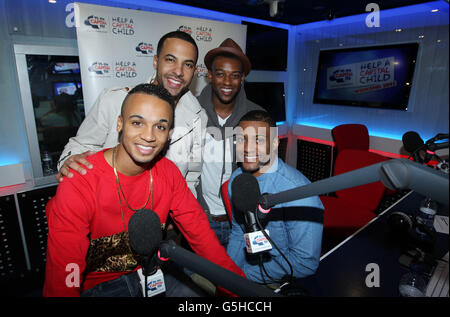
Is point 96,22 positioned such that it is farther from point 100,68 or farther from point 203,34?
point 203,34

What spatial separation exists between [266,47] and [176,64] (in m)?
3.86

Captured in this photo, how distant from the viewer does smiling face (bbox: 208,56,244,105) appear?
2.74m

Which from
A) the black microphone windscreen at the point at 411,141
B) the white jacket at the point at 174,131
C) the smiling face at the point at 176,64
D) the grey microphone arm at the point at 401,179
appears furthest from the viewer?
the black microphone windscreen at the point at 411,141

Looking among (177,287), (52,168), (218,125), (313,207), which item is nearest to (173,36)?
(218,125)

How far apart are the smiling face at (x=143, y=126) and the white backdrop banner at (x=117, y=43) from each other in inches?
83.9

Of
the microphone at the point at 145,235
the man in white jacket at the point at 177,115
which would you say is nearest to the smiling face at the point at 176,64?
the man in white jacket at the point at 177,115

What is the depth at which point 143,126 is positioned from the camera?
1501 mm

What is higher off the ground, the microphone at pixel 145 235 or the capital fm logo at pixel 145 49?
the capital fm logo at pixel 145 49

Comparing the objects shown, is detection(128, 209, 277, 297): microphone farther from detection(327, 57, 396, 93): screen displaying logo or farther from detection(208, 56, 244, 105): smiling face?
detection(327, 57, 396, 93): screen displaying logo

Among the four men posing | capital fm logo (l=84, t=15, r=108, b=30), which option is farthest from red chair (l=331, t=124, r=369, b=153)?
capital fm logo (l=84, t=15, r=108, b=30)

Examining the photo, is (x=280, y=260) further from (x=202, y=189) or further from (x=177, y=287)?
(x=202, y=189)

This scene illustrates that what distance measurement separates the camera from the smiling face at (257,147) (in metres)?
1.88

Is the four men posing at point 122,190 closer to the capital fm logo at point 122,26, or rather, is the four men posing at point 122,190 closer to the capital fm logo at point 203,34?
the capital fm logo at point 122,26

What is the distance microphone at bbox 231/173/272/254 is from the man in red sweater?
584 mm
